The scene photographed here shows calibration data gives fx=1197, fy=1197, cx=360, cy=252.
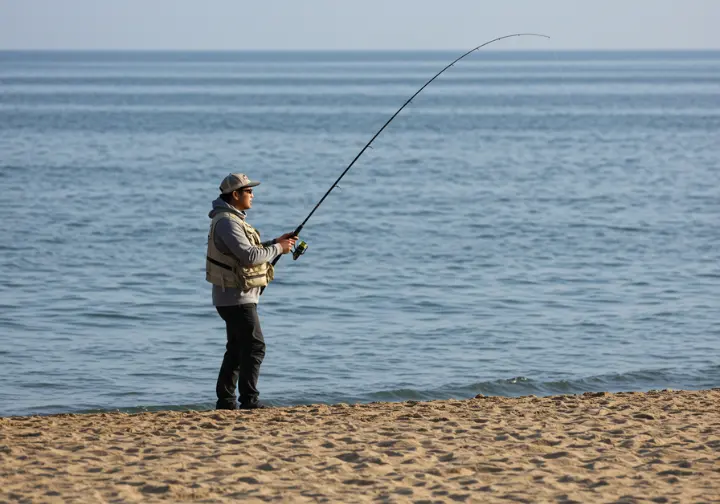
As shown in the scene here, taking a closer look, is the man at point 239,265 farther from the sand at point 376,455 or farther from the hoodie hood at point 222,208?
the sand at point 376,455

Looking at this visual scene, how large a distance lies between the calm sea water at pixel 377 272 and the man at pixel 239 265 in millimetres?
2314

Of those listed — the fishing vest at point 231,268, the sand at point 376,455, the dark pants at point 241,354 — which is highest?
the fishing vest at point 231,268

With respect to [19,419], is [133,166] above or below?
above

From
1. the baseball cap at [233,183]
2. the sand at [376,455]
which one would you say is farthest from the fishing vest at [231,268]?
the sand at [376,455]

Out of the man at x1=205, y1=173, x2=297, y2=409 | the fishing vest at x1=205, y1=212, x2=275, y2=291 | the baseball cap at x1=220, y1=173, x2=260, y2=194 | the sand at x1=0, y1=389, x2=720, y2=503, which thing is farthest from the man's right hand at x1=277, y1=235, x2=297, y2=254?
the sand at x1=0, y1=389, x2=720, y2=503

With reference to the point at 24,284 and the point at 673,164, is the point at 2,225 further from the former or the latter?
the point at 673,164

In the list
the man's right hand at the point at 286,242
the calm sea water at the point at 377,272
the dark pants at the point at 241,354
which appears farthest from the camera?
the calm sea water at the point at 377,272

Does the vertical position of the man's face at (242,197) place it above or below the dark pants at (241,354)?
above

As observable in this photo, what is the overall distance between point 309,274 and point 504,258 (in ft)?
9.48

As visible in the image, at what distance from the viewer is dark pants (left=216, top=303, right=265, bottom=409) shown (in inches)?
285

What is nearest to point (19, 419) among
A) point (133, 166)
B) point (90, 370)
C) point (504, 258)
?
point (90, 370)

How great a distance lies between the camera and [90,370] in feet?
34.3

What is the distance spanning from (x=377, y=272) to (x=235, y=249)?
28.3ft

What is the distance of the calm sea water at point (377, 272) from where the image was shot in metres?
10.4
